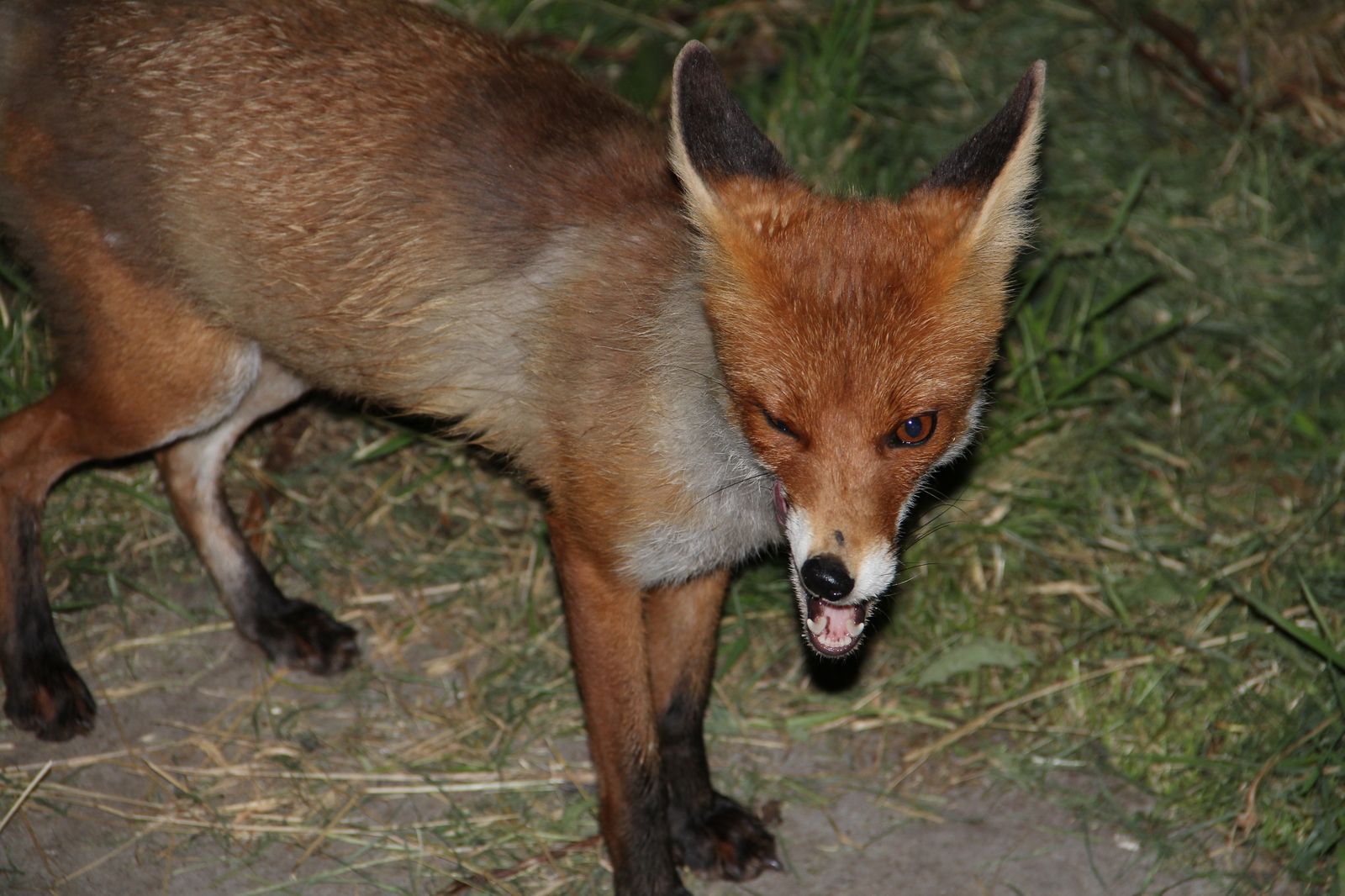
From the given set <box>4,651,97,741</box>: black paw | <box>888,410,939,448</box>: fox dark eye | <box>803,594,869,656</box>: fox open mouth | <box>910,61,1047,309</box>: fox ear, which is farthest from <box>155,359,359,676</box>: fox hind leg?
<box>910,61,1047,309</box>: fox ear

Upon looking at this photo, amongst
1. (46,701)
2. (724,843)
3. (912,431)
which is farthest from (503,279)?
(46,701)

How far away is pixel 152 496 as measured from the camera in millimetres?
4496

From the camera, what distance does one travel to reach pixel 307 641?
415 cm

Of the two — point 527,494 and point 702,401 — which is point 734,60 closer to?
point 527,494

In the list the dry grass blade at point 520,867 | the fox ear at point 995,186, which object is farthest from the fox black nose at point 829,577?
the dry grass blade at point 520,867

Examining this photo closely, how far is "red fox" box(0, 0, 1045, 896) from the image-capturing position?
2791mm

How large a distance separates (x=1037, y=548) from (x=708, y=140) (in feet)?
7.67

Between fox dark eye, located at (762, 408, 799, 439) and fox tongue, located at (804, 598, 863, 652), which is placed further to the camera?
fox tongue, located at (804, 598, 863, 652)

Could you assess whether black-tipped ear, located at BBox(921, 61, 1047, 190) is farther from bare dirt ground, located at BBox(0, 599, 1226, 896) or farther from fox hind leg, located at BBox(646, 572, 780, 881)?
bare dirt ground, located at BBox(0, 599, 1226, 896)

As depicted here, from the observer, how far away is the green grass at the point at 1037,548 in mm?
3871

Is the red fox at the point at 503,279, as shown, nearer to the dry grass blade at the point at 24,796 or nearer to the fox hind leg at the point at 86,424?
the fox hind leg at the point at 86,424

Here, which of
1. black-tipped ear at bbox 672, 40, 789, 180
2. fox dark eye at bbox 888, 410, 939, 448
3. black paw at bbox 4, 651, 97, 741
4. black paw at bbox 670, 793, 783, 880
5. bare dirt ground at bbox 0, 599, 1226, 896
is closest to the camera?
fox dark eye at bbox 888, 410, 939, 448

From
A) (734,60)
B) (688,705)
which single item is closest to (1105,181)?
(734,60)

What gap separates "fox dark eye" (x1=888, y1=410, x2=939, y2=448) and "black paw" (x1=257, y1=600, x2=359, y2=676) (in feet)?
7.86
